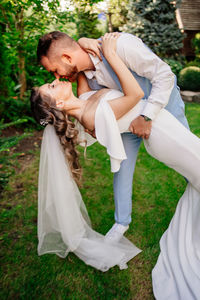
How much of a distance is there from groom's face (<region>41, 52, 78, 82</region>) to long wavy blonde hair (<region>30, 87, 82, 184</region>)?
0.22 meters

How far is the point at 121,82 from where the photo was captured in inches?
67.6

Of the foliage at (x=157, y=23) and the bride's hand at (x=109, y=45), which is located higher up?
the bride's hand at (x=109, y=45)

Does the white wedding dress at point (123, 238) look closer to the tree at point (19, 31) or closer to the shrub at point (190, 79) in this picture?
the tree at point (19, 31)

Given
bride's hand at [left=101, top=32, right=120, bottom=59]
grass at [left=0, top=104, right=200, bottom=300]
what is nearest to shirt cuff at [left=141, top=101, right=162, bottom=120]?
bride's hand at [left=101, top=32, right=120, bottom=59]

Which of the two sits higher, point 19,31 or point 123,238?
point 19,31

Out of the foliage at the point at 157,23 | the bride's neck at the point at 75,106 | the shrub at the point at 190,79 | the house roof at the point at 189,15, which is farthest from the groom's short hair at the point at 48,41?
the house roof at the point at 189,15

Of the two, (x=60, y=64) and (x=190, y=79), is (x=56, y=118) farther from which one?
(x=190, y=79)

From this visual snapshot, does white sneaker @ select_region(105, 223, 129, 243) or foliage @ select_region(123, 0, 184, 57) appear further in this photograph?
foliage @ select_region(123, 0, 184, 57)

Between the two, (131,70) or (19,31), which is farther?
(19,31)

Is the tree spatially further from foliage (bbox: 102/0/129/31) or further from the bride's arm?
foliage (bbox: 102/0/129/31)

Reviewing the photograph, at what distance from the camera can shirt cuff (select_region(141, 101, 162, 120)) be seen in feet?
5.83

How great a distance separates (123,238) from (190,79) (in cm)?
732

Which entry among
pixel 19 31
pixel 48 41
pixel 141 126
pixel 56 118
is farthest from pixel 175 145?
pixel 19 31

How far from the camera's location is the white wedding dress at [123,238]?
186 cm
